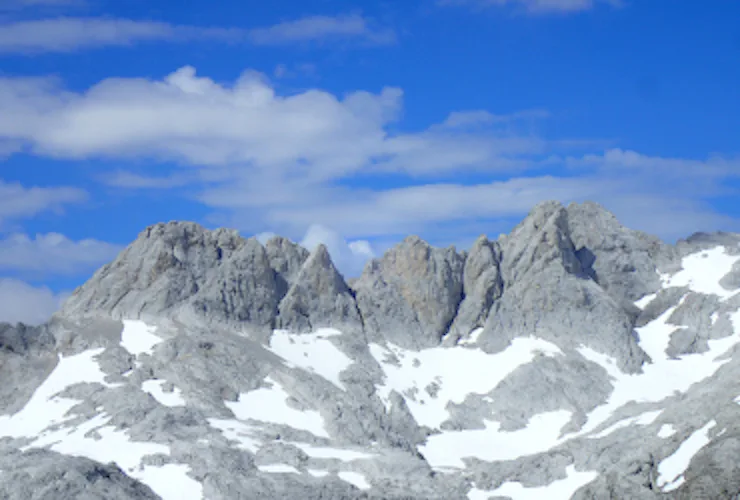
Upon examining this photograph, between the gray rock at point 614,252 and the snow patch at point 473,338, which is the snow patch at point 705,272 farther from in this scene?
the snow patch at point 473,338

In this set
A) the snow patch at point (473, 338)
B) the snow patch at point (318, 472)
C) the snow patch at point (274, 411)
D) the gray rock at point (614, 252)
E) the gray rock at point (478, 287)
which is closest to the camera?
the snow patch at point (318, 472)

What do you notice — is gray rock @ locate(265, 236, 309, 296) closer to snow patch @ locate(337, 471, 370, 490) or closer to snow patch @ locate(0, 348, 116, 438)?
snow patch @ locate(0, 348, 116, 438)

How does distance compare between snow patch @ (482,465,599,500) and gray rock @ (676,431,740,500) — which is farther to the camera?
snow patch @ (482,465,599,500)

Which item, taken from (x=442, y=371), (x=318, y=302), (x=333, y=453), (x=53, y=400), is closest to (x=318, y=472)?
(x=333, y=453)

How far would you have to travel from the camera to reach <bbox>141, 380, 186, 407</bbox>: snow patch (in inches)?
4849

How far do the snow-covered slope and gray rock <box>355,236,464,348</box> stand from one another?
1.12 ft

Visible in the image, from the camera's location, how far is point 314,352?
146750 millimetres

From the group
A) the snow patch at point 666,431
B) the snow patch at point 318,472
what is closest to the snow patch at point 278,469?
the snow patch at point 318,472

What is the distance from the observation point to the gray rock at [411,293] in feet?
529

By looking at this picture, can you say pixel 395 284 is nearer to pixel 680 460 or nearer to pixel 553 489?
pixel 553 489

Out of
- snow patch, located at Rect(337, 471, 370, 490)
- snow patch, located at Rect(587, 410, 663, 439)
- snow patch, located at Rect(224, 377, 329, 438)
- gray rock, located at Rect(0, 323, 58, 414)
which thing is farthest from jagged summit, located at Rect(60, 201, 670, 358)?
snow patch, located at Rect(337, 471, 370, 490)

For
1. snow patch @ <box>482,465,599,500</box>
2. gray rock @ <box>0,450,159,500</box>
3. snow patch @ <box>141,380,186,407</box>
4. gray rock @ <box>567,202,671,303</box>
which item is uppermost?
gray rock @ <box>567,202,671,303</box>

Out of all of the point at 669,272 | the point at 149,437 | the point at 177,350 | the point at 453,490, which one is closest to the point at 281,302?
the point at 177,350

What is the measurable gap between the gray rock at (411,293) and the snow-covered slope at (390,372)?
13.5 inches
